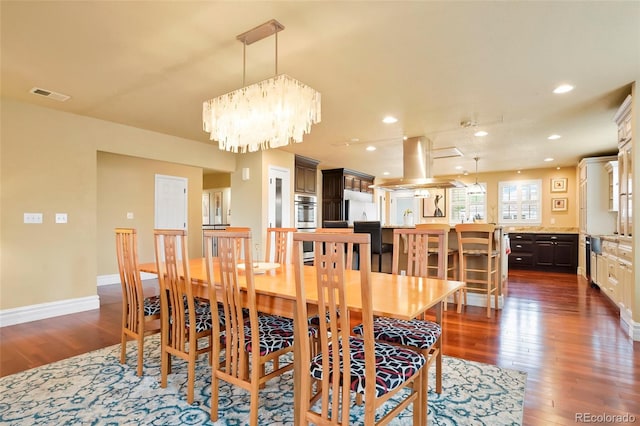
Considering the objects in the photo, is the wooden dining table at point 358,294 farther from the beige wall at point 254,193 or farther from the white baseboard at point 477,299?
the beige wall at point 254,193

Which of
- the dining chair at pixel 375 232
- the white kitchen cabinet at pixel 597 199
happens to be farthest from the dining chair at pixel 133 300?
the white kitchen cabinet at pixel 597 199

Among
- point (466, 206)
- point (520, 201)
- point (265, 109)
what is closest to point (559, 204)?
point (520, 201)

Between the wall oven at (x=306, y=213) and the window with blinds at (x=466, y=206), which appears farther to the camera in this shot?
the window with blinds at (x=466, y=206)

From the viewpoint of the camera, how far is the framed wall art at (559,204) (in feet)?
25.7

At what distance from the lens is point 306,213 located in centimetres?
716

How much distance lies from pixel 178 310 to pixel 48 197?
2.96 m

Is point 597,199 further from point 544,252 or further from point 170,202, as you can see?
point 170,202

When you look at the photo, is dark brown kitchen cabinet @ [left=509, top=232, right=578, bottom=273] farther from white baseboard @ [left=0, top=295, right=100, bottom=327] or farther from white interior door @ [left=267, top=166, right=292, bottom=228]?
white baseboard @ [left=0, top=295, right=100, bottom=327]

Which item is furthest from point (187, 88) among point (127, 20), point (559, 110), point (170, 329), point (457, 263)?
point (559, 110)

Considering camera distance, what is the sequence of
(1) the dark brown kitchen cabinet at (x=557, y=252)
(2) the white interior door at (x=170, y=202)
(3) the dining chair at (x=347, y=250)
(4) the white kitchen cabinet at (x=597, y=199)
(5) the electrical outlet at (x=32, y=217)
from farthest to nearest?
(1) the dark brown kitchen cabinet at (x=557, y=252) < (2) the white interior door at (x=170, y=202) < (4) the white kitchen cabinet at (x=597, y=199) < (5) the electrical outlet at (x=32, y=217) < (3) the dining chair at (x=347, y=250)

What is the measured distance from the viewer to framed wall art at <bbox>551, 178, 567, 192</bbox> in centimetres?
783

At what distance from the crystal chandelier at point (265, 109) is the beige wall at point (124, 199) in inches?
157

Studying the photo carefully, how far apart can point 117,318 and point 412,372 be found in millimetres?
3603

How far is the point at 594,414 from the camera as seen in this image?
74.7 inches
